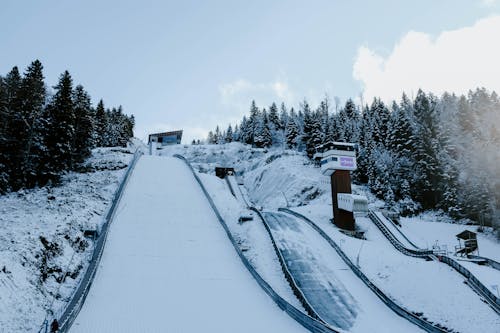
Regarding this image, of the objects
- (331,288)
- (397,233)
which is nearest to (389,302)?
(331,288)

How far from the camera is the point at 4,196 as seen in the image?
27.3 m

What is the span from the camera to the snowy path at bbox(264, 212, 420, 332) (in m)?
14.8

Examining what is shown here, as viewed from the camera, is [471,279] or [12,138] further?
[12,138]

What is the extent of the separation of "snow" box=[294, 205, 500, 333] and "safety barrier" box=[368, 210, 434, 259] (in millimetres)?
1816

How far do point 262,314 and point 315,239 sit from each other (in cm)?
1286

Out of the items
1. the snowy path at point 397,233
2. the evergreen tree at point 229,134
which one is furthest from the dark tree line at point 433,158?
the evergreen tree at point 229,134

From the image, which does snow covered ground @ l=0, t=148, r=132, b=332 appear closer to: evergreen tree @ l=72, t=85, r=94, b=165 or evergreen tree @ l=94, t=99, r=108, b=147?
evergreen tree @ l=72, t=85, r=94, b=165

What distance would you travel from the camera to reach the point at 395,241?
28.8 metres

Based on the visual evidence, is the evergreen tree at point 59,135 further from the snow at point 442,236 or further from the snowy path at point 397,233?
the snow at point 442,236

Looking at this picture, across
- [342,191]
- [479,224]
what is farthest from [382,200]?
[342,191]

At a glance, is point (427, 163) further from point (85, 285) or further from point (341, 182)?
point (85, 285)

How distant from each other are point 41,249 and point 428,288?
55.7ft

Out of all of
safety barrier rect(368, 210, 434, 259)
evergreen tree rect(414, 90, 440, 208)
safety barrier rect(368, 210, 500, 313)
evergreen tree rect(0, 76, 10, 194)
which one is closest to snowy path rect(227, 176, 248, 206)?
safety barrier rect(368, 210, 434, 259)

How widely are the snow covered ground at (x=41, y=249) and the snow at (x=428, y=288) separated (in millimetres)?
14525
